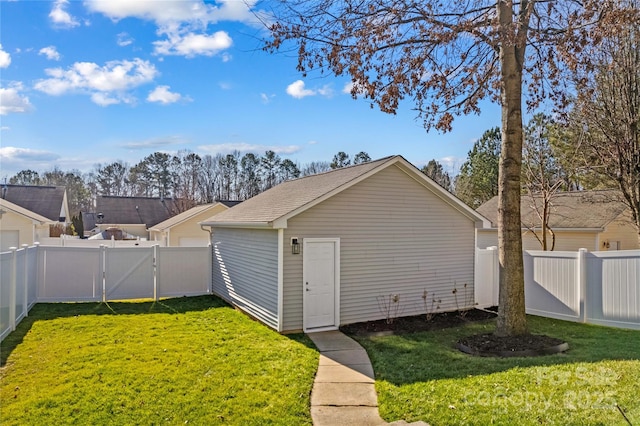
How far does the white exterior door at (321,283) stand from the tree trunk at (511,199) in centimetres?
341

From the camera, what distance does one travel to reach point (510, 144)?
7.76 m

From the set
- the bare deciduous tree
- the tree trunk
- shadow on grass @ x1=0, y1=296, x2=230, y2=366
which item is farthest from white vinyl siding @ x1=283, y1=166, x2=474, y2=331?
the bare deciduous tree

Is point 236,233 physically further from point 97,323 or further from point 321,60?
point 321,60

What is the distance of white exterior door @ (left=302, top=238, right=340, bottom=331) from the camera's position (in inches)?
350

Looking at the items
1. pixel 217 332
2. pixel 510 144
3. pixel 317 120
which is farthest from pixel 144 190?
pixel 510 144

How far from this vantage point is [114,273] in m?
12.2

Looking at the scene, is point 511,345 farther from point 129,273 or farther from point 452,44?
point 129,273

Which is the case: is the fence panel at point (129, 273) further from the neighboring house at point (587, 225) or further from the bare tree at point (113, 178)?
the bare tree at point (113, 178)

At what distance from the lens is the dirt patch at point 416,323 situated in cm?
887

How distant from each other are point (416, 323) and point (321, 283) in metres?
2.46

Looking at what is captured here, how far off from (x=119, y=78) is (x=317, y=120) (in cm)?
615

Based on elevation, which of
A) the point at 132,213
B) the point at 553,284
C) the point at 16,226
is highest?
the point at 132,213

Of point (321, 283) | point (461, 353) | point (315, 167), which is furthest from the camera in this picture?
point (315, 167)

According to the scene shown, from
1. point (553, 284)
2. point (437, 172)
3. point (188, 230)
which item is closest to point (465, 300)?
point (553, 284)
